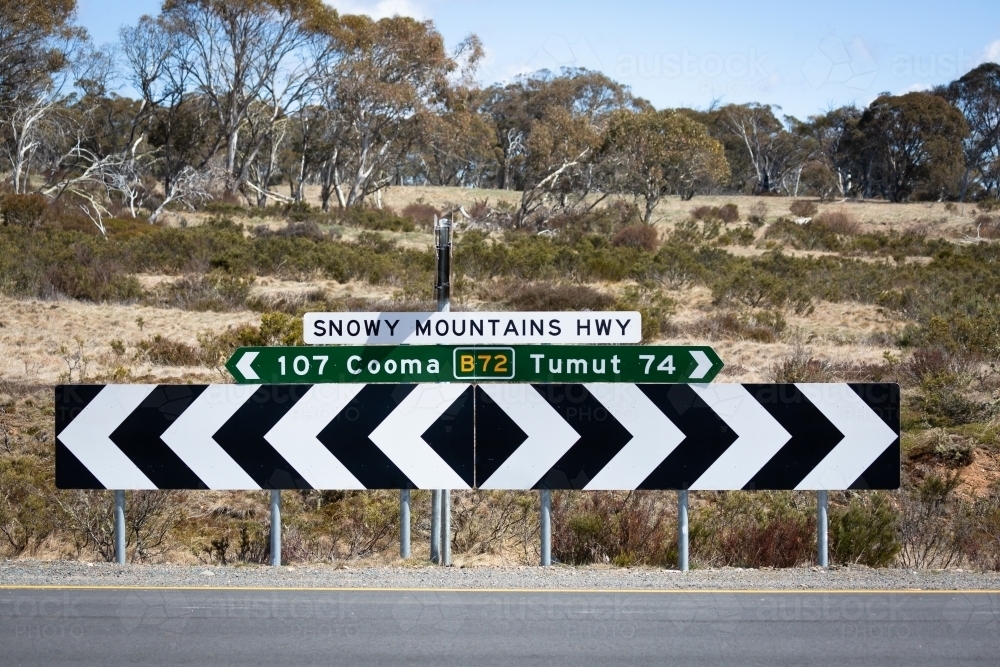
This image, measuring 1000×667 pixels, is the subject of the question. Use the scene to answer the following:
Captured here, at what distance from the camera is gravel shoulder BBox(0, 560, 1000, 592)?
618 centimetres

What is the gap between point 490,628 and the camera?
5340 mm

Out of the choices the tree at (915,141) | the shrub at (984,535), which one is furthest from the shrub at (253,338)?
the tree at (915,141)

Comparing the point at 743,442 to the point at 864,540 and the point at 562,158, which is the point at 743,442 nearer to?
the point at 864,540

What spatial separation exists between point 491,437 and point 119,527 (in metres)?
2.47

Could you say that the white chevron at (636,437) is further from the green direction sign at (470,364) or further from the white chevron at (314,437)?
the white chevron at (314,437)

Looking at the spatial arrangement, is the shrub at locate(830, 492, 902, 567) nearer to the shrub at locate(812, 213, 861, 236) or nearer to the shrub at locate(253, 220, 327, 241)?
the shrub at locate(253, 220, 327, 241)

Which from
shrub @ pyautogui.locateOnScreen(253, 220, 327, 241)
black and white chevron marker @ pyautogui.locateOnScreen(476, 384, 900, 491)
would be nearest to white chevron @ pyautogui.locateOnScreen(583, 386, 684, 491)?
black and white chevron marker @ pyautogui.locateOnScreen(476, 384, 900, 491)

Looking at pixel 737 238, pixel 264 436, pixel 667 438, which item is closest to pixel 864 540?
pixel 667 438

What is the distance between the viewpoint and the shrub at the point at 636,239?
109 ft

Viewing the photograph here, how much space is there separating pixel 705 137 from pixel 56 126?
25.4 meters

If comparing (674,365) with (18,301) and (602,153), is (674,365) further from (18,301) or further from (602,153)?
(602,153)

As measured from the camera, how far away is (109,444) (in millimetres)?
6781

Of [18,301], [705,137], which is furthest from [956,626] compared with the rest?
[705,137]

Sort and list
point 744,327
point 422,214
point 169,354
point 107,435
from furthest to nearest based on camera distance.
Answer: point 422,214
point 744,327
point 169,354
point 107,435
